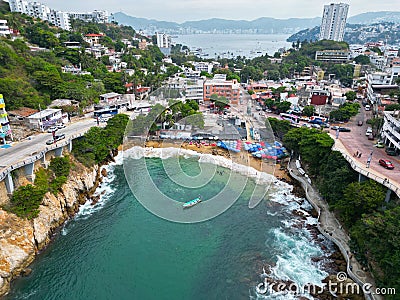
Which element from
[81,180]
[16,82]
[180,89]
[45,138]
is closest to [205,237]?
[81,180]

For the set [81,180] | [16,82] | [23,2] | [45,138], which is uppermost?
[23,2]

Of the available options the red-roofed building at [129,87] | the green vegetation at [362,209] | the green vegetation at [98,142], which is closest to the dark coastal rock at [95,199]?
the green vegetation at [98,142]

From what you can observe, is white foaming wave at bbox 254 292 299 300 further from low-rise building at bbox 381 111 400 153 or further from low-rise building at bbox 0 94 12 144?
low-rise building at bbox 0 94 12 144

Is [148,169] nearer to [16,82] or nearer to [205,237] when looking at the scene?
[205,237]

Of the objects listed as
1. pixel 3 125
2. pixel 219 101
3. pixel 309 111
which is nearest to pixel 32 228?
pixel 3 125

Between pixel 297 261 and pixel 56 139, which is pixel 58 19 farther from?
pixel 297 261

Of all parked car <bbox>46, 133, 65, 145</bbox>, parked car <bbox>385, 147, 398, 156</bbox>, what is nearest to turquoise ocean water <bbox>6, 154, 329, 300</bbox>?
parked car <bbox>46, 133, 65, 145</bbox>
